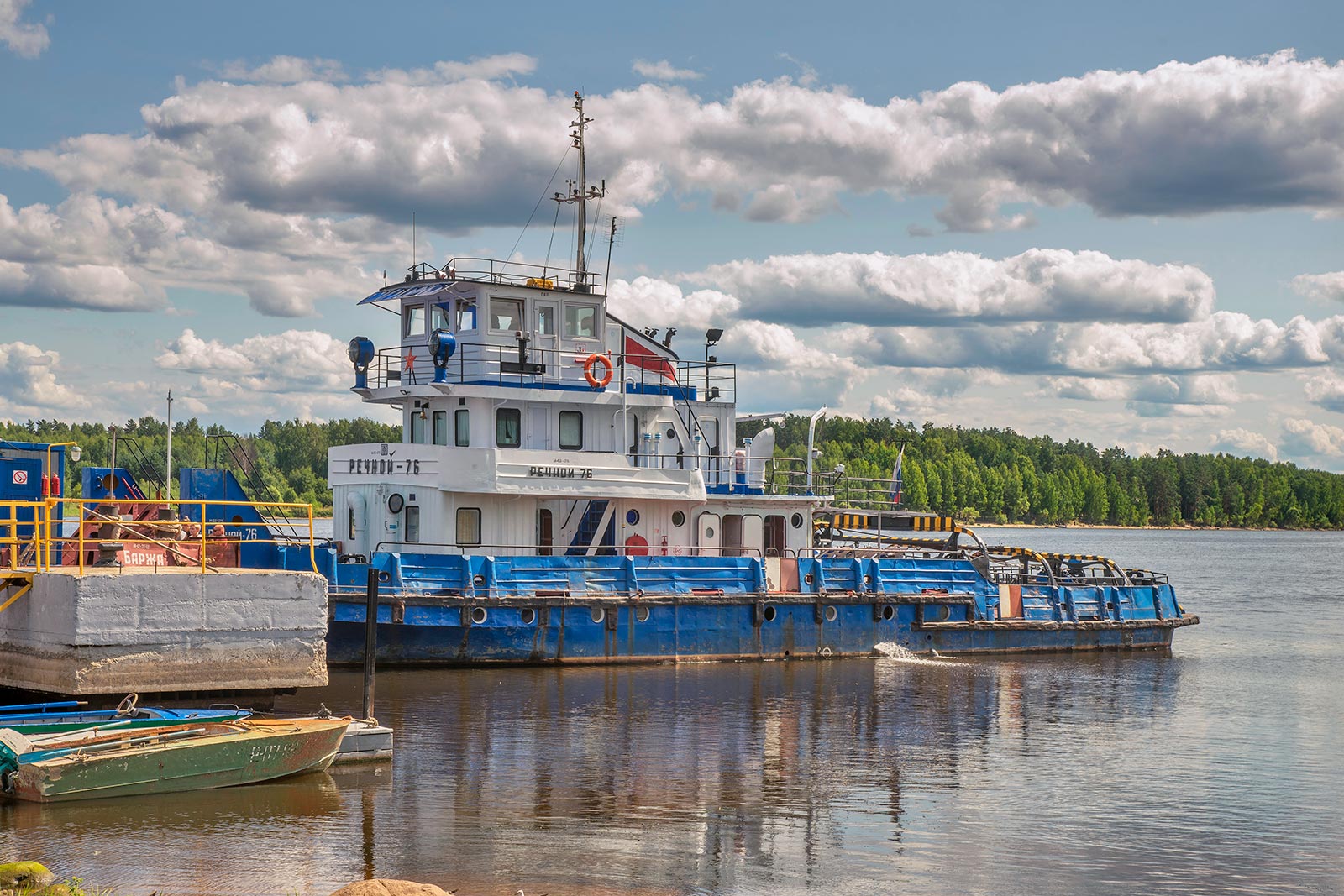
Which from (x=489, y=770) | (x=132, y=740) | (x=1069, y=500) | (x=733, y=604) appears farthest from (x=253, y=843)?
(x=1069, y=500)

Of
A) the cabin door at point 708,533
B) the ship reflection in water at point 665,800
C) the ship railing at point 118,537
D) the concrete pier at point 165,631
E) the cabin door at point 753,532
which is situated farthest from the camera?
the cabin door at point 753,532

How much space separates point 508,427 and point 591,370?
6.40ft

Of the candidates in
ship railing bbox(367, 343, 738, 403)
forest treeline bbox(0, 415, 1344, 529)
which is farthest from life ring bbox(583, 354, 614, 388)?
forest treeline bbox(0, 415, 1344, 529)

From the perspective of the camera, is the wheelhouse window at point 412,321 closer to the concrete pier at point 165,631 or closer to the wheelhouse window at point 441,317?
the wheelhouse window at point 441,317

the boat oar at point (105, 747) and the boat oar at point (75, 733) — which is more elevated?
the boat oar at point (75, 733)

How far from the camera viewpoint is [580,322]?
28406mm

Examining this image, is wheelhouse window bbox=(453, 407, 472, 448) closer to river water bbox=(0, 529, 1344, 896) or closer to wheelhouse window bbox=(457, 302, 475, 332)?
wheelhouse window bbox=(457, 302, 475, 332)

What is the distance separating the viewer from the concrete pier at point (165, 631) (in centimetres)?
1717

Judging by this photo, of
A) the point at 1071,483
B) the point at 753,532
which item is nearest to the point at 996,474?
the point at 1071,483

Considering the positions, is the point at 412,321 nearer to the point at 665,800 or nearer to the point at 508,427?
the point at 508,427

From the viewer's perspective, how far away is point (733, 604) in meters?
27.1

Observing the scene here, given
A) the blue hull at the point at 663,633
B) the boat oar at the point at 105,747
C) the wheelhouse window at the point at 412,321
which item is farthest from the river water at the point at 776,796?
the wheelhouse window at the point at 412,321

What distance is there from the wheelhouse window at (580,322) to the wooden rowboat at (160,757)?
1289 cm

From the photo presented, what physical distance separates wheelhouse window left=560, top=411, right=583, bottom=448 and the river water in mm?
4531
